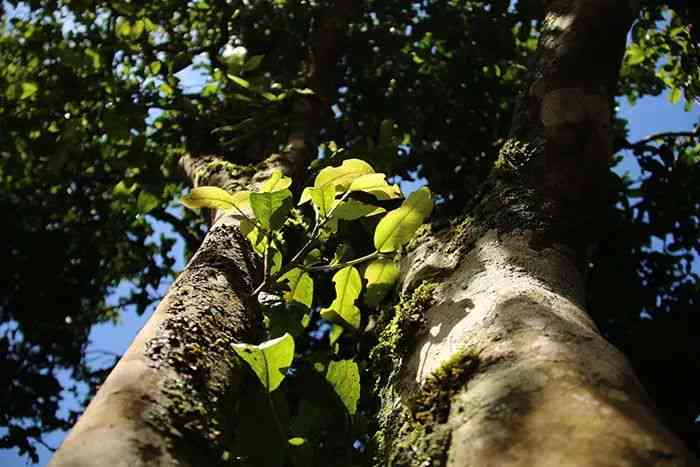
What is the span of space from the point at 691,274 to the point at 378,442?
384cm

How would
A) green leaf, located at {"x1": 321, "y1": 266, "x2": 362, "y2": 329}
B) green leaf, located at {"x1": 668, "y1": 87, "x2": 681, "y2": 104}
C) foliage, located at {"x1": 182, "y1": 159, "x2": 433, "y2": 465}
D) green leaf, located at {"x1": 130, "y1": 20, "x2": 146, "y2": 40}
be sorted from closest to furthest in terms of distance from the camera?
1. foliage, located at {"x1": 182, "y1": 159, "x2": 433, "y2": 465}
2. green leaf, located at {"x1": 321, "y1": 266, "x2": 362, "y2": 329}
3. green leaf, located at {"x1": 130, "y1": 20, "x2": 146, "y2": 40}
4. green leaf, located at {"x1": 668, "y1": 87, "x2": 681, "y2": 104}

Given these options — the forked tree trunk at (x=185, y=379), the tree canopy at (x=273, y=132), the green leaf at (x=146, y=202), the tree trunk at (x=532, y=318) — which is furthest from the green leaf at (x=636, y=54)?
the forked tree trunk at (x=185, y=379)

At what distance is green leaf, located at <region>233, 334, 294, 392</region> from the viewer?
988 millimetres

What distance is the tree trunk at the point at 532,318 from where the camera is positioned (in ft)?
2.43

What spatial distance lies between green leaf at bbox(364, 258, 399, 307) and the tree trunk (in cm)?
6

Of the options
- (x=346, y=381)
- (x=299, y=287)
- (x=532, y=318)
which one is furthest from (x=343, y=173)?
(x=532, y=318)

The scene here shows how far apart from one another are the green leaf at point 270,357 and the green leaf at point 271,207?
38 cm

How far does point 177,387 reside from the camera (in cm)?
97

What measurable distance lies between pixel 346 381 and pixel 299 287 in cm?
42

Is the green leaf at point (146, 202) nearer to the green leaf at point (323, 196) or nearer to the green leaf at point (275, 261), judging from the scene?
the green leaf at point (275, 261)

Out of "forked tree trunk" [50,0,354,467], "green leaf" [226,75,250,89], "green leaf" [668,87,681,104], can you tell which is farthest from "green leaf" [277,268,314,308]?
"green leaf" [668,87,681,104]

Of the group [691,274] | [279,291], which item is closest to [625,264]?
[691,274]

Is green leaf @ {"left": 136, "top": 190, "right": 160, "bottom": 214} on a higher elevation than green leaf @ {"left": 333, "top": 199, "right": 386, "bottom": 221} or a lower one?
higher

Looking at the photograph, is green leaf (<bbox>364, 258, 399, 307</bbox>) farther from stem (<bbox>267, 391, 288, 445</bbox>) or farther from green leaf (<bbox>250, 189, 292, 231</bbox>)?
stem (<bbox>267, 391, 288, 445</bbox>)
